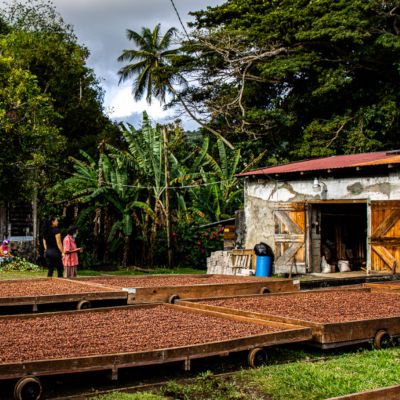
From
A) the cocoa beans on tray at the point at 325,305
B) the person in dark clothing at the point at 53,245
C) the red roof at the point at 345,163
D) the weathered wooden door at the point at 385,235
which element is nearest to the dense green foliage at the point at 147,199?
the red roof at the point at 345,163

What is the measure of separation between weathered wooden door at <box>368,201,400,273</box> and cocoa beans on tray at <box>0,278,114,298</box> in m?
7.48

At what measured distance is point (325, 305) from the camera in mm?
9391

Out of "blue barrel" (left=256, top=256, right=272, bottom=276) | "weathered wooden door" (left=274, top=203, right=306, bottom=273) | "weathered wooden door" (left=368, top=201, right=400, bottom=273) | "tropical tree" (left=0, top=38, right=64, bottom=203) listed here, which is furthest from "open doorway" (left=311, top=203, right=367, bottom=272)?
"tropical tree" (left=0, top=38, right=64, bottom=203)

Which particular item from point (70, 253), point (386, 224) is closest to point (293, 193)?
point (386, 224)

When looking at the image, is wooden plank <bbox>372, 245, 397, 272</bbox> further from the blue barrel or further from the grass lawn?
the grass lawn

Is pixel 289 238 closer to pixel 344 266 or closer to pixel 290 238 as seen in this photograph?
pixel 290 238

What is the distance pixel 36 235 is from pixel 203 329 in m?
15.3

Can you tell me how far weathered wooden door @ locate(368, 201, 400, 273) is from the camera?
49.8 ft

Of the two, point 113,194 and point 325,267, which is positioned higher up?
point 113,194

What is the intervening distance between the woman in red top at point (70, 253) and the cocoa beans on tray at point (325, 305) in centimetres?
424

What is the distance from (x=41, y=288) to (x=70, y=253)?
7.47 feet

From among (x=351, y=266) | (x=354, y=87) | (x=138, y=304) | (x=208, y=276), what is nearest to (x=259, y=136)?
(x=354, y=87)

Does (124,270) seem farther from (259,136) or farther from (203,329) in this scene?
(203,329)

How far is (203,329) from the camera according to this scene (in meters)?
7.39
